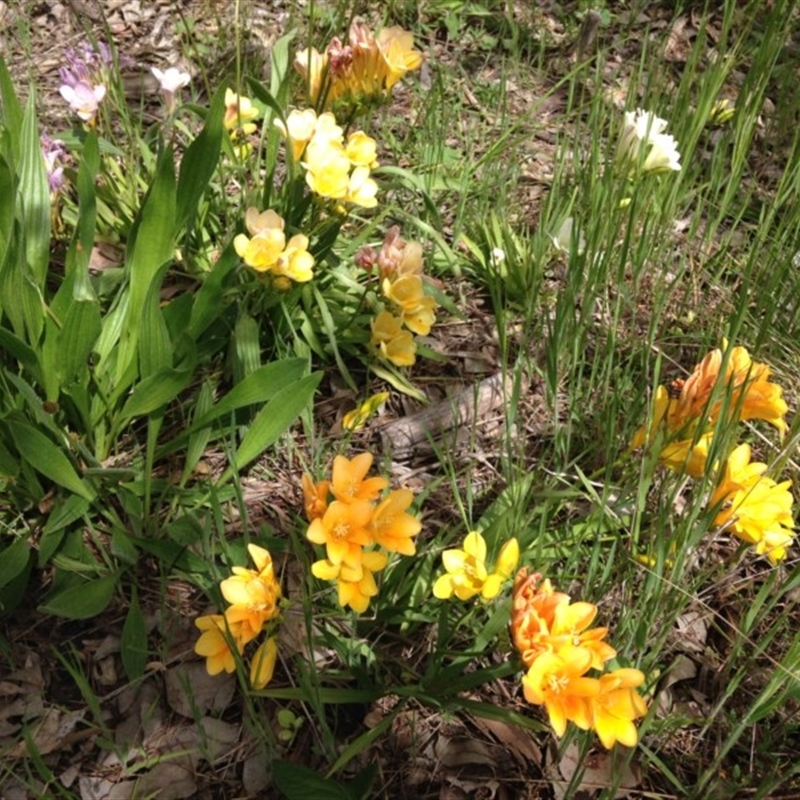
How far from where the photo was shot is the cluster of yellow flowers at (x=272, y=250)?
145 cm

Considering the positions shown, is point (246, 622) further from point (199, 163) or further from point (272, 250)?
point (199, 163)

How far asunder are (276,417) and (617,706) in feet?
2.33

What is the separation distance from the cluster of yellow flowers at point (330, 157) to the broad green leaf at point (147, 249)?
0.24 m

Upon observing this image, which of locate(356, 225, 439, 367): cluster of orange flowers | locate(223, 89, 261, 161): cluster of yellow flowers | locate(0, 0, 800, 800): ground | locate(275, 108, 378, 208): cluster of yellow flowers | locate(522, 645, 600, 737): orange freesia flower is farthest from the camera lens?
locate(223, 89, 261, 161): cluster of yellow flowers

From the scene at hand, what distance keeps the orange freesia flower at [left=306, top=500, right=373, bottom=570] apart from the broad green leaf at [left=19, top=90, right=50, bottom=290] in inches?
29.3

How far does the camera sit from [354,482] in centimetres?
121

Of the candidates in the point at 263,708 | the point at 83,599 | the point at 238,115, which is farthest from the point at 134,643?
the point at 238,115

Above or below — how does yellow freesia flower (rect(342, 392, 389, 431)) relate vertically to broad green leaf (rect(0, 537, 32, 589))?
above

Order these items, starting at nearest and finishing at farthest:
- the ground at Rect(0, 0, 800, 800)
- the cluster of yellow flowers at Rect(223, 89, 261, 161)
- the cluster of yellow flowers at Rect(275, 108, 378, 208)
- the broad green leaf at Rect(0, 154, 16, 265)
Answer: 1. the ground at Rect(0, 0, 800, 800)
2. the broad green leaf at Rect(0, 154, 16, 265)
3. the cluster of yellow flowers at Rect(275, 108, 378, 208)
4. the cluster of yellow flowers at Rect(223, 89, 261, 161)

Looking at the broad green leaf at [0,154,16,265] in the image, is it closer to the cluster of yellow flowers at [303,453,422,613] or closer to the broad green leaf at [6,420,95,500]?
the broad green leaf at [6,420,95,500]

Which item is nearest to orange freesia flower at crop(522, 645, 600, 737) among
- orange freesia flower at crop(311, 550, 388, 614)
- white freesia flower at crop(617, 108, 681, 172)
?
orange freesia flower at crop(311, 550, 388, 614)

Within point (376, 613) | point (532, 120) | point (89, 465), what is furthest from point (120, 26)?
point (376, 613)

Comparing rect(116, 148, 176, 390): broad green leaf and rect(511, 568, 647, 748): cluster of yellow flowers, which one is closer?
rect(511, 568, 647, 748): cluster of yellow flowers

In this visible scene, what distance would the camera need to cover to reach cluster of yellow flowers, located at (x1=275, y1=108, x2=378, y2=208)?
A: 151 cm
